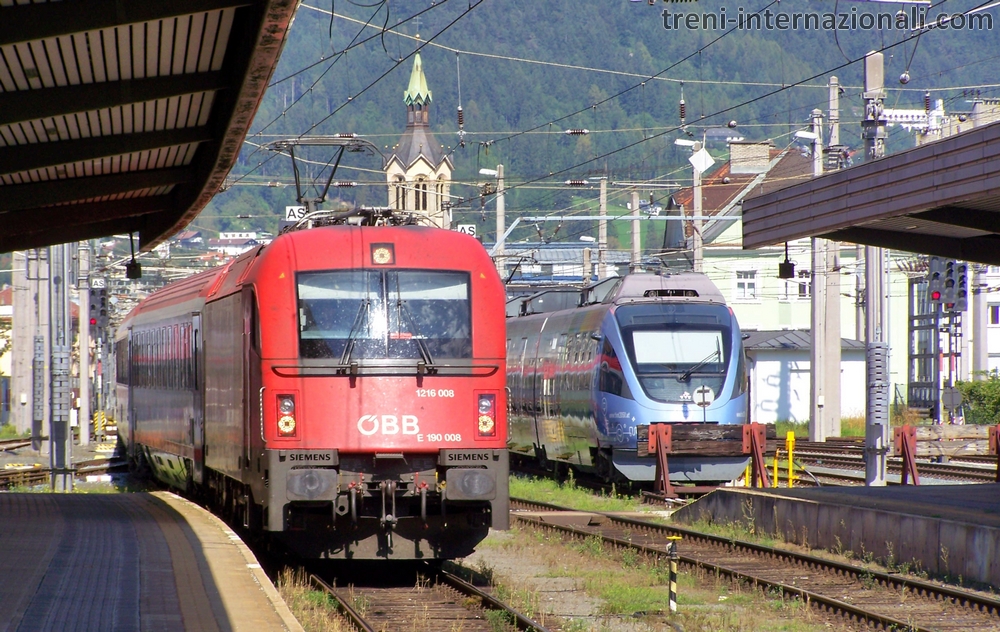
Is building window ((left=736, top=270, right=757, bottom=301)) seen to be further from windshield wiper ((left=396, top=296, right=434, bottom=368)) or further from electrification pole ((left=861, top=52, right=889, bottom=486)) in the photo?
windshield wiper ((left=396, top=296, right=434, bottom=368))

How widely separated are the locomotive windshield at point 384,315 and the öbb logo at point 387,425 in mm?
543

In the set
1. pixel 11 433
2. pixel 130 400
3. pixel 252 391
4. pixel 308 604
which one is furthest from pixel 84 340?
pixel 308 604

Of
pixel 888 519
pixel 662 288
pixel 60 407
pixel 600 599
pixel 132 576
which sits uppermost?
pixel 662 288

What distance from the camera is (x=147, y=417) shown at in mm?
23031

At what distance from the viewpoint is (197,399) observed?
55.0 feet

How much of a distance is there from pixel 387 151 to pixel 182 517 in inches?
4296

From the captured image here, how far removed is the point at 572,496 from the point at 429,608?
37.8ft

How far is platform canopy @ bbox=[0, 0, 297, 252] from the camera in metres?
8.32

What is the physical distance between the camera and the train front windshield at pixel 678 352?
21.5 metres

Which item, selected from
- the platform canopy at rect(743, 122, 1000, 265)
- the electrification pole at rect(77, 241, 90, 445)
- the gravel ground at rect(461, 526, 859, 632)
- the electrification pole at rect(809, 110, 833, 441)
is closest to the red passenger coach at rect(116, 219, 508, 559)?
the gravel ground at rect(461, 526, 859, 632)

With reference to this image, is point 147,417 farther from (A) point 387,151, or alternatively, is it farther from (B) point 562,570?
(A) point 387,151

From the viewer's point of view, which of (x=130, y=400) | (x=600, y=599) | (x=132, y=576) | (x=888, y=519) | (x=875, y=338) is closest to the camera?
(x=132, y=576)

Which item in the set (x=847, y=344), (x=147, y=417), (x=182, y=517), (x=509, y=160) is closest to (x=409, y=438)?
(x=182, y=517)

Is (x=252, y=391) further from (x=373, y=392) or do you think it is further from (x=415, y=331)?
(x=415, y=331)
